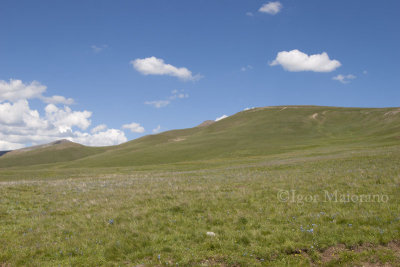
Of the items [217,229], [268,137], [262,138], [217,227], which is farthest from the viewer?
[268,137]

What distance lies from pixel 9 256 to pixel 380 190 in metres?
18.3

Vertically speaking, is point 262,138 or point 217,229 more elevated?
point 262,138

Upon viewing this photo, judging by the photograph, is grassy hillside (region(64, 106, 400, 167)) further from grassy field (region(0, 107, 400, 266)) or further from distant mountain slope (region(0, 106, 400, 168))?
grassy field (region(0, 107, 400, 266))

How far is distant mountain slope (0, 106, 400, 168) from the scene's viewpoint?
9969 cm

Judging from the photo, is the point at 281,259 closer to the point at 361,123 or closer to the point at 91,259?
the point at 91,259

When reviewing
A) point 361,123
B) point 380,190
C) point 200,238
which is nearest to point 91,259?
point 200,238

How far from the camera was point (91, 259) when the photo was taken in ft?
31.8

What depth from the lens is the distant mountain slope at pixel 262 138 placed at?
99.7 meters

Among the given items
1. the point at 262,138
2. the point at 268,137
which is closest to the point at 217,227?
the point at 262,138

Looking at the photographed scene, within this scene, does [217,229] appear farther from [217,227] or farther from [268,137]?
[268,137]

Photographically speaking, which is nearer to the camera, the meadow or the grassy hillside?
the meadow

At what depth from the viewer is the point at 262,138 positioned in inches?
5226

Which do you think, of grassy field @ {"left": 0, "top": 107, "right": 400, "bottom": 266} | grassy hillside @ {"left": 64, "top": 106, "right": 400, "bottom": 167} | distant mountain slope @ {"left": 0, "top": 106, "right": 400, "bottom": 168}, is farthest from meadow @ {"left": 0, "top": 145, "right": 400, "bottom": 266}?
distant mountain slope @ {"left": 0, "top": 106, "right": 400, "bottom": 168}

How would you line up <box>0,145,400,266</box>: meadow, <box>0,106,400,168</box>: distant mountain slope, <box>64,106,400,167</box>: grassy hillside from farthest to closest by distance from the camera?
<box>0,106,400,168</box>: distant mountain slope, <box>64,106,400,167</box>: grassy hillside, <box>0,145,400,266</box>: meadow
